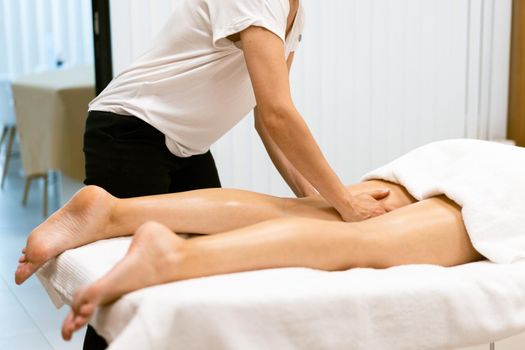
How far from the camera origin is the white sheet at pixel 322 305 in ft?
4.34

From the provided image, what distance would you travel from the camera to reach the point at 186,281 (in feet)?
4.65

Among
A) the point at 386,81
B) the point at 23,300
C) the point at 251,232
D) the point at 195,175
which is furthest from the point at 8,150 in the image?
the point at 251,232

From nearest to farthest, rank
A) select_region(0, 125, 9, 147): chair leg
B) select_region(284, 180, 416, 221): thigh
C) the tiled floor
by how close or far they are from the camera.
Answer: select_region(284, 180, 416, 221): thigh, the tiled floor, select_region(0, 125, 9, 147): chair leg

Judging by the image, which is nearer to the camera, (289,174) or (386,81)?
(289,174)

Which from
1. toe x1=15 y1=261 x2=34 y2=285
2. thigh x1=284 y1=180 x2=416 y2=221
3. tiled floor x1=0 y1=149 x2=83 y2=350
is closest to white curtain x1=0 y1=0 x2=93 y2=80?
tiled floor x1=0 y1=149 x2=83 y2=350

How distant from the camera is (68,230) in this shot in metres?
1.67

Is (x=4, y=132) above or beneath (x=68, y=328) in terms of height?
beneath

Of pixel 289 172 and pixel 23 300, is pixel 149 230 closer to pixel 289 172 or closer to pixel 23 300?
pixel 289 172

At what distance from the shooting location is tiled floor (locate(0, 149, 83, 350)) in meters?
2.62

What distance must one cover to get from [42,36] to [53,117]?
585mm

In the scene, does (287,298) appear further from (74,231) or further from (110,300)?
(74,231)

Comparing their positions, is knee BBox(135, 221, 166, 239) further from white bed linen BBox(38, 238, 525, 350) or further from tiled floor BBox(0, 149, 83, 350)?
tiled floor BBox(0, 149, 83, 350)

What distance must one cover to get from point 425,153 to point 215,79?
594 millimetres

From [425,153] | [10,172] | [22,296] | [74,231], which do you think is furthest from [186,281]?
[10,172]
